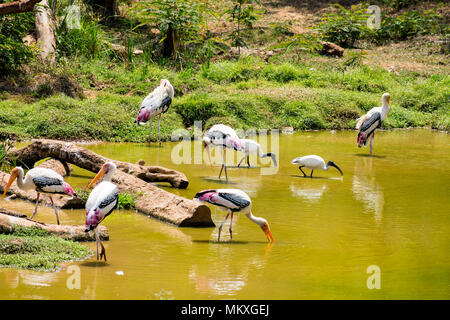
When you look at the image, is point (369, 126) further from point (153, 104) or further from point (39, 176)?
point (39, 176)

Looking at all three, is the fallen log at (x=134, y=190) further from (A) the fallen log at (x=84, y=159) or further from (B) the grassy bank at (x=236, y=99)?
(B) the grassy bank at (x=236, y=99)

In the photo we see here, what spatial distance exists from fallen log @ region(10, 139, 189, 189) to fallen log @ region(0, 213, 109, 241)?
266cm

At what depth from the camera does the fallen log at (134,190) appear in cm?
819

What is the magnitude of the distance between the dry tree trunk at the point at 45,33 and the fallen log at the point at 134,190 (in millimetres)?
6904

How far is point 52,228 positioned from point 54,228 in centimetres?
2

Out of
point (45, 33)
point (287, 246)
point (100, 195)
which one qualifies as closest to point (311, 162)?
point (287, 246)

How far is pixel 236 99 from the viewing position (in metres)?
16.2

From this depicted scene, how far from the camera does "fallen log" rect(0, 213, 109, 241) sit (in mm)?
Result: 6883

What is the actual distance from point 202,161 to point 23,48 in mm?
5589

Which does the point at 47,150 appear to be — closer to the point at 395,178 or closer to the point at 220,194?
the point at 220,194

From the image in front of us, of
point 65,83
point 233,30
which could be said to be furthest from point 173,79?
point 233,30

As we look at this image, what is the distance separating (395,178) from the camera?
452 inches

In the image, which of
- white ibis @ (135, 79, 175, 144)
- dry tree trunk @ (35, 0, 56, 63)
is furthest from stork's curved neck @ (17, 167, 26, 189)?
dry tree trunk @ (35, 0, 56, 63)

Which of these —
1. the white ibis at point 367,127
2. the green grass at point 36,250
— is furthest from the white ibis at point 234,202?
the white ibis at point 367,127
